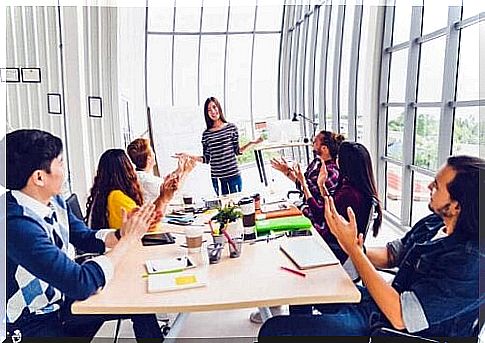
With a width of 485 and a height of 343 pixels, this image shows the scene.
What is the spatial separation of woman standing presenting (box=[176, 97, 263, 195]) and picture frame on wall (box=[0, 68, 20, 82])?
0.92m

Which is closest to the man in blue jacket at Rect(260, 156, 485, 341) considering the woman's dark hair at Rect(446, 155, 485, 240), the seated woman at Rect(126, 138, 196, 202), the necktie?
the woman's dark hair at Rect(446, 155, 485, 240)

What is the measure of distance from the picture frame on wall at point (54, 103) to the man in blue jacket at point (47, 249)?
165 mm

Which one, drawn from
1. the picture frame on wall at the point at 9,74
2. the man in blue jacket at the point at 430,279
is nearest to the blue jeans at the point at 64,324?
the man in blue jacket at the point at 430,279

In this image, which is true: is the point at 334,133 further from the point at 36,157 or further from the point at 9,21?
the point at 9,21

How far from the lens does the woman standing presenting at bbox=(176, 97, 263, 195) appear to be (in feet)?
8.95

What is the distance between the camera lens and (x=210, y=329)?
2.85m

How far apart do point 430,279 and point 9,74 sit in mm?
2236

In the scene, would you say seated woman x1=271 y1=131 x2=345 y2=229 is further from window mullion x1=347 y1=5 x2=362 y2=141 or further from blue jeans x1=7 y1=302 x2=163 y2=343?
blue jeans x1=7 y1=302 x2=163 y2=343

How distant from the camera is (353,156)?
2734 millimetres

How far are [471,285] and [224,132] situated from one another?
1.44 meters

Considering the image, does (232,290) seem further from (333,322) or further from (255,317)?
(255,317)

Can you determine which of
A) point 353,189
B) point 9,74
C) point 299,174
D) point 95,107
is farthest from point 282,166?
point 9,74

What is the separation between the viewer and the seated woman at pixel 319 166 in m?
Result: 2.77

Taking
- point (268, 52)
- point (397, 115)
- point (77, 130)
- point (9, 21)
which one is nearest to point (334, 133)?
point (397, 115)
